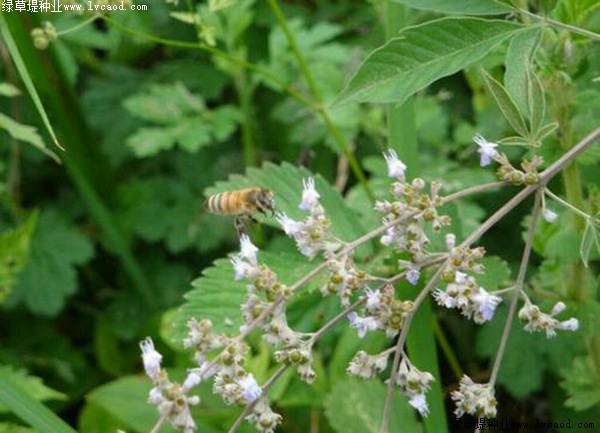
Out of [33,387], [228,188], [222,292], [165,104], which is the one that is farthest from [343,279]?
[165,104]

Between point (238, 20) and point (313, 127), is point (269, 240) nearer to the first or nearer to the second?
point (313, 127)

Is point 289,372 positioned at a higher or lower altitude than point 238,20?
lower

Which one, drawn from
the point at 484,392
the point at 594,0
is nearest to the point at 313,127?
the point at 594,0

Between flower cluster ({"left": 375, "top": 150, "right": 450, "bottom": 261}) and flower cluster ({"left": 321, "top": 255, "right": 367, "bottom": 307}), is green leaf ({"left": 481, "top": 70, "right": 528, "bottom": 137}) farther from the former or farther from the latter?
flower cluster ({"left": 321, "top": 255, "right": 367, "bottom": 307})

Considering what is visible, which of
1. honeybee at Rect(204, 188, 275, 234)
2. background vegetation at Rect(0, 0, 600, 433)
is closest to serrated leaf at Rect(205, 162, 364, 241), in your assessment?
background vegetation at Rect(0, 0, 600, 433)

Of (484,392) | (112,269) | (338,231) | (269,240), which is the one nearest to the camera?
(484,392)

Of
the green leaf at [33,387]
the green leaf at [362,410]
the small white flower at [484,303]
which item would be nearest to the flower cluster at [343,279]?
the small white flower at [484,303]
